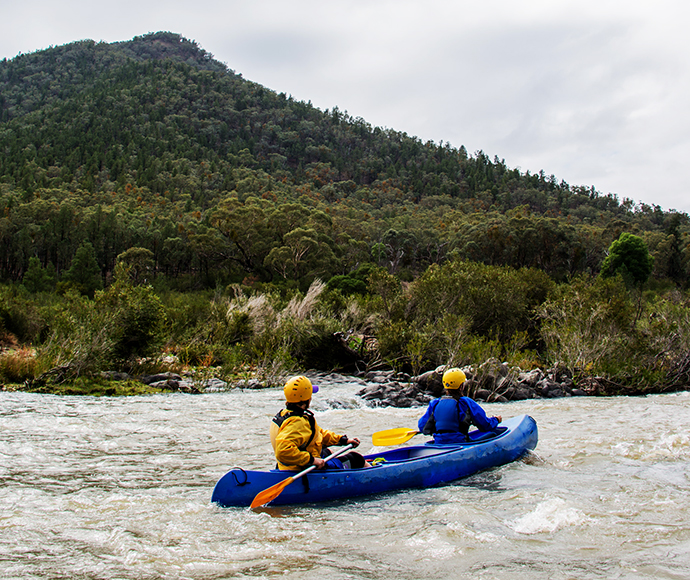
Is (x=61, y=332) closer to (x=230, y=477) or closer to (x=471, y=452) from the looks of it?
(x=230, y=477)

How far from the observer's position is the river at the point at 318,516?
3.94m

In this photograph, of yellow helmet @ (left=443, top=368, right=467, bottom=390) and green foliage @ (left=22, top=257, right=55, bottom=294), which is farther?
green foliage @ (left=22, top=257, right=55, bottom=294)

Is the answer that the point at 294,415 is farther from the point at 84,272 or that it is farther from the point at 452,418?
the point at 84,272

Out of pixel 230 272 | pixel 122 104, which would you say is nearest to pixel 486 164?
pixel 122 104

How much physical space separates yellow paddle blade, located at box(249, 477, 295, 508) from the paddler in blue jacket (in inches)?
101

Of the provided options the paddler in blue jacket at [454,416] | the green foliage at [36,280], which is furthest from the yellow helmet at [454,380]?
the green foliage at [36,280]

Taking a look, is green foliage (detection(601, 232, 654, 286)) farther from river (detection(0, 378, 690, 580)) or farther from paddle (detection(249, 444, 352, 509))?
paddle (detection(249, 444, 352, 509))

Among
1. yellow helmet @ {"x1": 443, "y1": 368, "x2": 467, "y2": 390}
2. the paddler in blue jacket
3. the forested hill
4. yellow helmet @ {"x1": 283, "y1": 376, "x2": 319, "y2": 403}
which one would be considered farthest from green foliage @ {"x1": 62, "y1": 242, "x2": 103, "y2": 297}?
yellow helmet @ {"x1": 283, "y1": 376, "x2": 319, "y2": 403}

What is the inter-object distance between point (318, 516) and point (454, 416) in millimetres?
2622

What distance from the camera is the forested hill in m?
43.2

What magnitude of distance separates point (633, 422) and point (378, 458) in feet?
22.4

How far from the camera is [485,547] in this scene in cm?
436

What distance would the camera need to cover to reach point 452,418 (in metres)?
7.04

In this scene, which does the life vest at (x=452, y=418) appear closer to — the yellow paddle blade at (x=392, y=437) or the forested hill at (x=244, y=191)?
the yellow paddle blade at (x=392, y=437)
